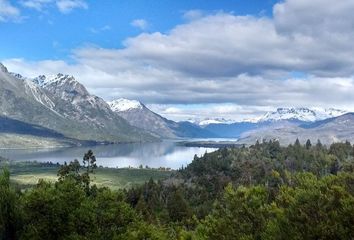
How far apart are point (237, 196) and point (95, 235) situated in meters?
21.4

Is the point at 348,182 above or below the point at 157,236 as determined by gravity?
above

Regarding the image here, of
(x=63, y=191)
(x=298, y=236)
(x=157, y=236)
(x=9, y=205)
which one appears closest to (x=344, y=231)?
(x=298, y=236)

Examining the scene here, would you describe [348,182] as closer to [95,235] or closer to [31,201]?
[95,235]

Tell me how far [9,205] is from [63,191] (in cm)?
797

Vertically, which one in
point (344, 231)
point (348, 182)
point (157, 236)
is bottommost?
point (157, 236)

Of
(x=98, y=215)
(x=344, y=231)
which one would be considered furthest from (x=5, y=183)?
(x=344, y=231)

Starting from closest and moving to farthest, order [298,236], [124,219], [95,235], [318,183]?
[298,236] < [318,183] < [95,235] < [124,219]

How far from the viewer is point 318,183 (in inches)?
2309

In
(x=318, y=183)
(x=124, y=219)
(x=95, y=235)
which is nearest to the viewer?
(x=318, y=183)

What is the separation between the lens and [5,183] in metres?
70.0

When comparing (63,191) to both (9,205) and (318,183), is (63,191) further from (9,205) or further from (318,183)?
(318,183)

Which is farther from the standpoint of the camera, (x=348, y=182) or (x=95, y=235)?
(x=95, y=235)

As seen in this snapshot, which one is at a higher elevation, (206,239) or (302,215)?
(302,215)

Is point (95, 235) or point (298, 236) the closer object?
point (298, 236)
